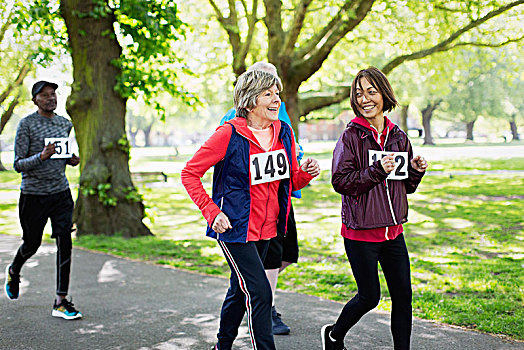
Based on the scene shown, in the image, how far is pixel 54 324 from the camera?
5285 mm

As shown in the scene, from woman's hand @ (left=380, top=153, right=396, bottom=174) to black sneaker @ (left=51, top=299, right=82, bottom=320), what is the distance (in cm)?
338

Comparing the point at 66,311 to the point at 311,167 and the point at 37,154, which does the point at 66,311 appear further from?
the point at 311,167

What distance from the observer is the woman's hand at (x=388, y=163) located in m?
3.62

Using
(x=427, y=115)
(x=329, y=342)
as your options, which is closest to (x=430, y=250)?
(x=329, y=342)

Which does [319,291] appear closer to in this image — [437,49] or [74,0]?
[74,0]

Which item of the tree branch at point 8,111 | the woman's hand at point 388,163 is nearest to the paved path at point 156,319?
the woman's hand at point 388,163

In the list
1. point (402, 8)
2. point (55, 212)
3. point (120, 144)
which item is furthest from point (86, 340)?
point (402, 8)

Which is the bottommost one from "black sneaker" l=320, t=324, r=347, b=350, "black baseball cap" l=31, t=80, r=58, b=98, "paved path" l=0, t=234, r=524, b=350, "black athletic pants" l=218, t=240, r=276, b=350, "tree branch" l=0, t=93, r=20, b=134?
"paved path" l=0, t=234, r=524, b=350

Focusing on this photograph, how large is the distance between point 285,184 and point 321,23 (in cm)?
1933

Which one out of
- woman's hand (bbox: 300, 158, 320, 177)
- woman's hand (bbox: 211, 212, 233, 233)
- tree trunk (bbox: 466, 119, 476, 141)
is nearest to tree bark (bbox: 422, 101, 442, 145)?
tree trunk (bbox: 466, 119, 476, 141)

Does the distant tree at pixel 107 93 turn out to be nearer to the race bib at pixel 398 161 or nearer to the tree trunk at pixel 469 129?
the race bib at pixel 398 161

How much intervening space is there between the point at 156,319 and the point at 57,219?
1323 millimetres

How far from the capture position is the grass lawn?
5883mm

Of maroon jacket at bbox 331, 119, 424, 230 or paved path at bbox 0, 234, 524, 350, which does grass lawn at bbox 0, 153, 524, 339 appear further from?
maroon jacket at bbox 331, 119, 424, 230
